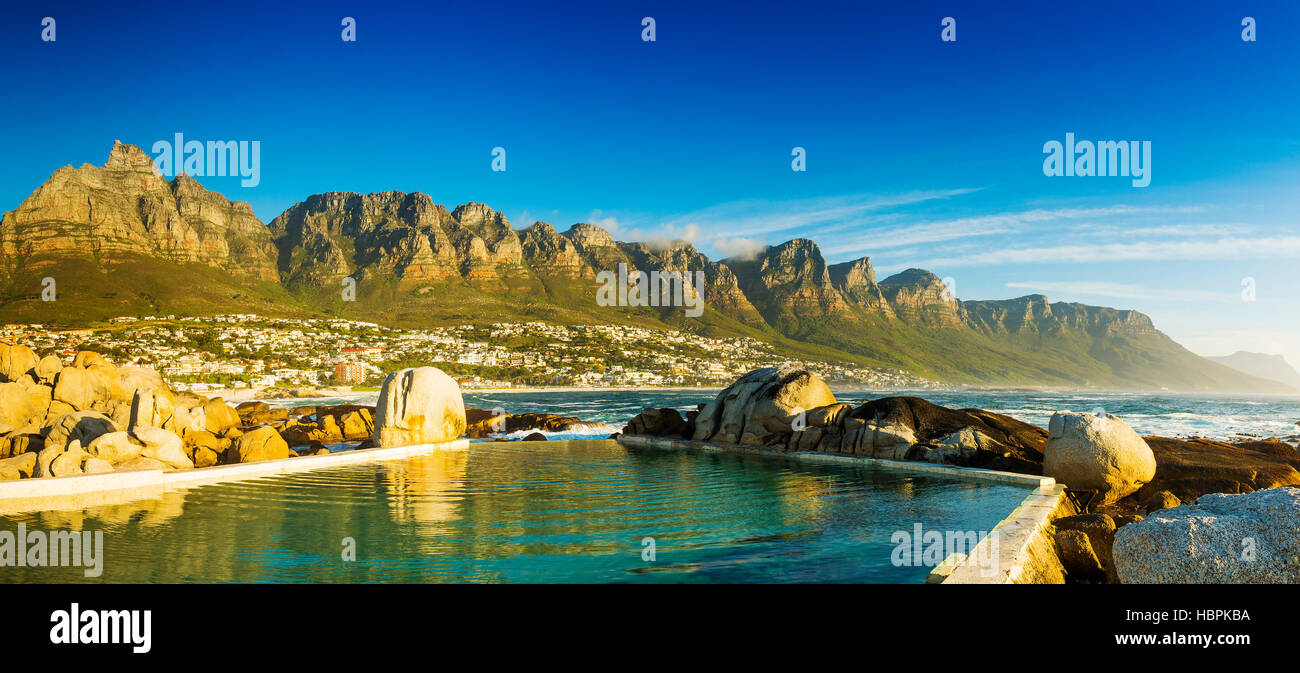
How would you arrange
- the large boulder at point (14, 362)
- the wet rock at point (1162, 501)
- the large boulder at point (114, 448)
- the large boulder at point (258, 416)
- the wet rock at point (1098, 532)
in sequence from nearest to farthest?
the wet rock at point (1098, 532)
the wet rock at point (1162, 501)
the large boulder at point (114, 448)
the large boulder at point (14, 362)
the large boulder at point (258, 416)

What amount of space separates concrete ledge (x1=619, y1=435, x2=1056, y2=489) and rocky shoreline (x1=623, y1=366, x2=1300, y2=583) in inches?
28.0

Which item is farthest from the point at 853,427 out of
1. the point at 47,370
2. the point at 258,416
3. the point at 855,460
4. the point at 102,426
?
the point at 258,416

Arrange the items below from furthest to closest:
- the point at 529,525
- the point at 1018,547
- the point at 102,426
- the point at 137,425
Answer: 1. the point at 137,425
2. the point at 102,426
3. the point at 529,525
4. the point at 1018,547

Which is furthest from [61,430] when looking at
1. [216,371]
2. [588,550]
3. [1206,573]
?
[216,371]

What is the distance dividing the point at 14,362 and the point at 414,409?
19048 millimetres

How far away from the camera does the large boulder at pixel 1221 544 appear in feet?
24.2

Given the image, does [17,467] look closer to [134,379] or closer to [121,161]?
[134,379]

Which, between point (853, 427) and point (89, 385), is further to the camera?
point (89, 385)

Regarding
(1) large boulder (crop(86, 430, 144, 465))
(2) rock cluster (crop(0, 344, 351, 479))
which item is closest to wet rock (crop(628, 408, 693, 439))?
(2) rock cluster (crop(0, 344, 351, 479))

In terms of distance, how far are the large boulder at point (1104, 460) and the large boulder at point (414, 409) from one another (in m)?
24.3

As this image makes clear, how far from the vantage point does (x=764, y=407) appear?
99.2 ft

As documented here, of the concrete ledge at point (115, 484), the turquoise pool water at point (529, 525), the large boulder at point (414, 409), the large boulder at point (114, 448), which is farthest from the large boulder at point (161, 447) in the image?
the large boulder at point (414, 409)

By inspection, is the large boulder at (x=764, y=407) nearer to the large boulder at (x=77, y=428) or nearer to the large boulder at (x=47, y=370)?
the large boulder at (x=77, y=428)
